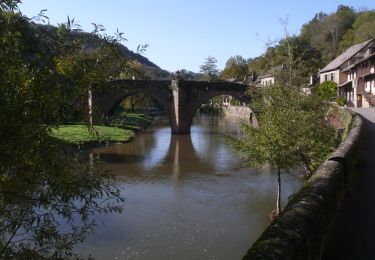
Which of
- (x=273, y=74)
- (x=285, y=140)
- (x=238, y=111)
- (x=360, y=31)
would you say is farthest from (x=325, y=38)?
(x=285, y=140)

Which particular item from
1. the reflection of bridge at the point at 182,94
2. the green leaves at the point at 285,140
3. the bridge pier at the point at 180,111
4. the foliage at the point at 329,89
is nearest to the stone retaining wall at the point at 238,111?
the foliage at the point at 329,89

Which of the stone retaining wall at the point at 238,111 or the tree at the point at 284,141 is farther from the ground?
the tree at the point at 284,141

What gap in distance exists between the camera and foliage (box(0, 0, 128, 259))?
499 centimetres

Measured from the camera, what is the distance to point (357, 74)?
58.6m

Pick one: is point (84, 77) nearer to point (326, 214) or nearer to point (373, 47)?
point (326, 214)

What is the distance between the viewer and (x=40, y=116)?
5.27 m

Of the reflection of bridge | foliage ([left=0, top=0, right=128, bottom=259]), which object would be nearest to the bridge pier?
the reflection of bridge

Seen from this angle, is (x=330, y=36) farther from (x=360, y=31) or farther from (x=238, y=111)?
(x=238, y=111)

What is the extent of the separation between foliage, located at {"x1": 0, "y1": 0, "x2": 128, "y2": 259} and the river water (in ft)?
4.18

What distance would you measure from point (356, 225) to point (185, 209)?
1160cm

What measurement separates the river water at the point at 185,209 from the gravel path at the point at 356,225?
3792mm

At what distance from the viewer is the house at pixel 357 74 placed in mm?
54125

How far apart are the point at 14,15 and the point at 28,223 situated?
8.35 feet

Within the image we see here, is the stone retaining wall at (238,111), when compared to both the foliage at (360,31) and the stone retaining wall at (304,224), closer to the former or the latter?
the foliage at (360,31)
